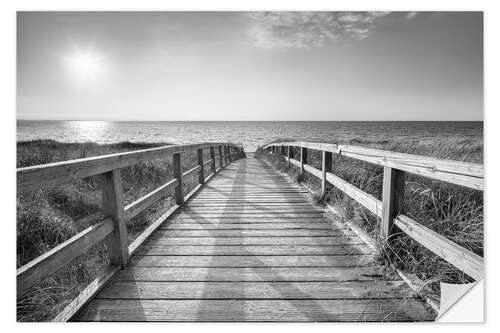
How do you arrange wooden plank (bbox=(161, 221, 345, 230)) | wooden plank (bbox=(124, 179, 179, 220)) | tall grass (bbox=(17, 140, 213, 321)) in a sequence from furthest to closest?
wooden plank (bbox=(161, 221, 345, 230)) < wooden plank (bbox=(124, 179, 179, 220)) < tall grass (bbox=(17, 140, 213, 321))

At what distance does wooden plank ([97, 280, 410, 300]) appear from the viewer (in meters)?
1.87

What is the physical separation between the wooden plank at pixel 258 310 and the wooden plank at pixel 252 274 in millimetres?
277

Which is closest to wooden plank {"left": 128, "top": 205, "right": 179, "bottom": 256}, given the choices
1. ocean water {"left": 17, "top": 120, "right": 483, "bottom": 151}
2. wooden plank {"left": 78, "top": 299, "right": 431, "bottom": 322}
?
wooden plank {"left": 78, "top": 299, "right": 431, "bottom": 322}

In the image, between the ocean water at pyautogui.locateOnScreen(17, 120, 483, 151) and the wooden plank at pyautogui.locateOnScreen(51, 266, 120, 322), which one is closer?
the wooden plank at pyautogui.locateOnScreen(51, 266, 120, 322)

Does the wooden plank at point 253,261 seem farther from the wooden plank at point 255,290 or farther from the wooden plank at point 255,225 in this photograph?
the wooden plank at point 255,225

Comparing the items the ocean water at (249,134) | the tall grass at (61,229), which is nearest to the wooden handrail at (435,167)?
the tall grass at (61,229)

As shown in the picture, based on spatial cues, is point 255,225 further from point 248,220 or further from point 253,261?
point 253,261

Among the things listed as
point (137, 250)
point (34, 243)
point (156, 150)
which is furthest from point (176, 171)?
point (34, 243)

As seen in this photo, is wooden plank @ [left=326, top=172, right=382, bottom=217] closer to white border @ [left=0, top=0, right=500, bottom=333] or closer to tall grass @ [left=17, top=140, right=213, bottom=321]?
white border @ [left=0, top=0, right=500, bottom=333]

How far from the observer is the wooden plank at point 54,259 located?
1332mm

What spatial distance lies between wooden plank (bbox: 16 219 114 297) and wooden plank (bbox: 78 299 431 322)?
416mm

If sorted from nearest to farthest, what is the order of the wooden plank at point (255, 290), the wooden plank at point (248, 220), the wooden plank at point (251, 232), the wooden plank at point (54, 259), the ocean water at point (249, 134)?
the wooden plank at point (54, 259) → the wooden plank at point (255, 290) → the wooden plank at point (251, 232) → the wooden plank at point (248, 220) → the ocean water at point (249, 134)
